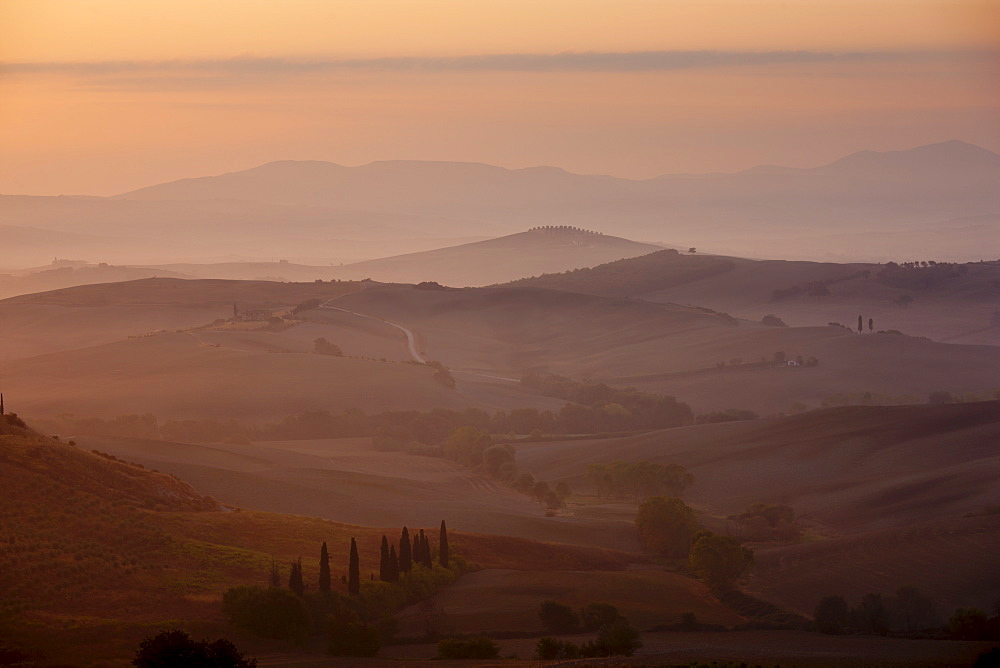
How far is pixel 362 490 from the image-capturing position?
65.4 m

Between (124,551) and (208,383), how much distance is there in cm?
7160

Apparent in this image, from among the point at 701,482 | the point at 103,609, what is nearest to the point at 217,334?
the point at 701,482

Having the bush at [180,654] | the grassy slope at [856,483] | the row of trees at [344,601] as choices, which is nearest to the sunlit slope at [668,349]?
the grassy slope at [856,483]

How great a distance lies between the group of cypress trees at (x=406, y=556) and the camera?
4228 centimetres

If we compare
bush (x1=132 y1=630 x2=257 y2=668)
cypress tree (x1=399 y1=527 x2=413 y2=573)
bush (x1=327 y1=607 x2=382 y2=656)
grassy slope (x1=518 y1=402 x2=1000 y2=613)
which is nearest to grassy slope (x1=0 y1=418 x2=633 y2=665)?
cypress tree (x1=399 y1=527 x2=413 y2=573)

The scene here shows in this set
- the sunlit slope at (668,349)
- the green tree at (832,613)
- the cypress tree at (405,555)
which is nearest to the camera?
the green tree at (832,613)

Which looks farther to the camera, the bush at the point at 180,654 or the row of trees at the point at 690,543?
the row of trees at the point at 690,543

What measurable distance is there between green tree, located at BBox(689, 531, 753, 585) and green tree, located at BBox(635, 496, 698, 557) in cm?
494

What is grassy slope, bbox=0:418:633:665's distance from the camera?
111ft

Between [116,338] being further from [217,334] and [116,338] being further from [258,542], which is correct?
[258,542]

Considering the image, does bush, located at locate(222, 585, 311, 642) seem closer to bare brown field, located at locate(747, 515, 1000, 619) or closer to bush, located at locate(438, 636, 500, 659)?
bush, located at locate(438, 636, 500, 659)

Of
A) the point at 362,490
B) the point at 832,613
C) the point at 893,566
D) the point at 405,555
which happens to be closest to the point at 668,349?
the point at 362,490

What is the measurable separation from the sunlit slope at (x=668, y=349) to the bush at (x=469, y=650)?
76699 mm

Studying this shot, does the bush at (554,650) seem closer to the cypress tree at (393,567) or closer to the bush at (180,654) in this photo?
the cypress tree at (393,567)
